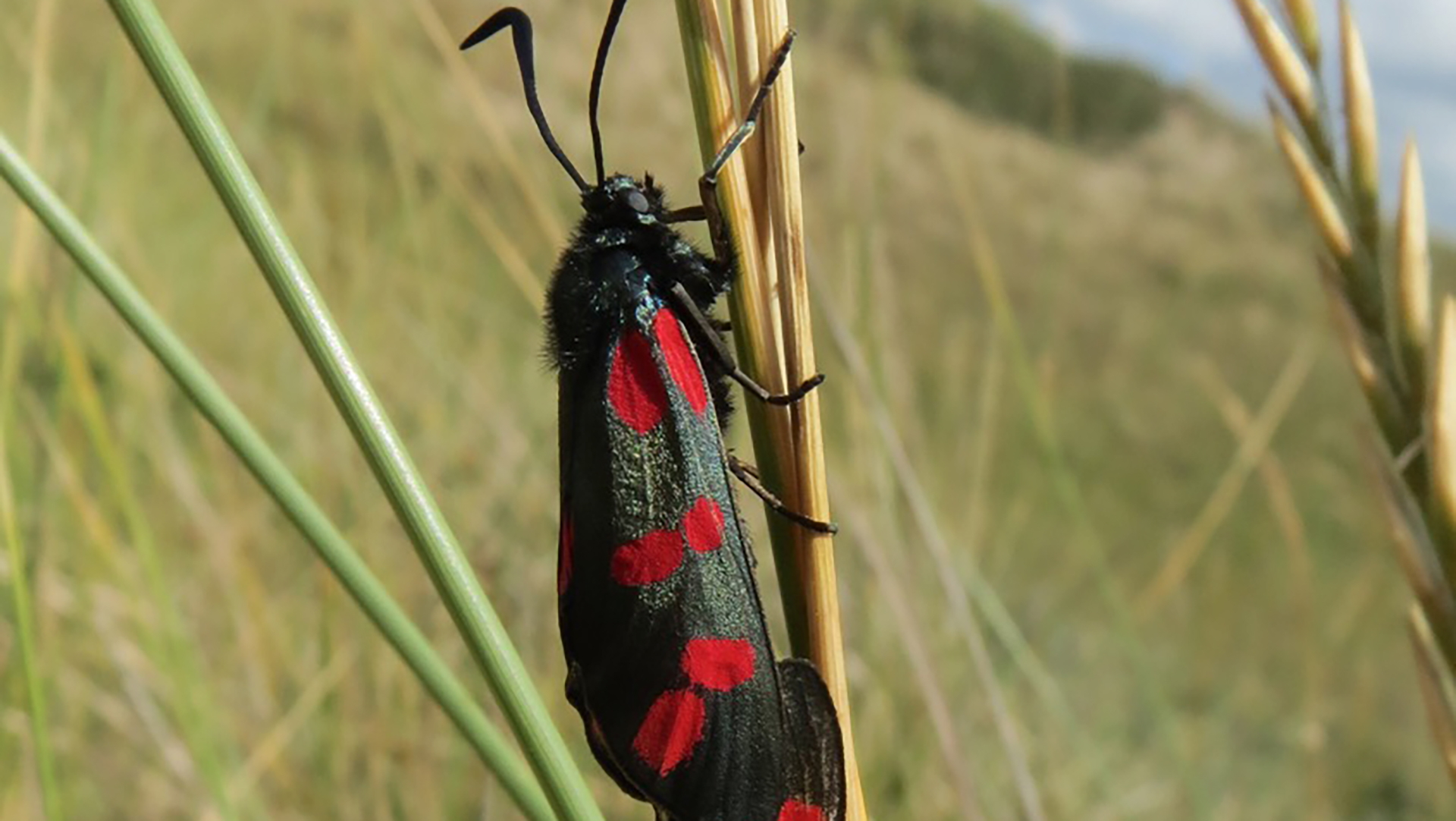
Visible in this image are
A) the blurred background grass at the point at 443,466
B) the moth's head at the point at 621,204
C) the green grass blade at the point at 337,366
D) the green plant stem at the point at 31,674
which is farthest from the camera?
the blurred background grass at the point at 443,466

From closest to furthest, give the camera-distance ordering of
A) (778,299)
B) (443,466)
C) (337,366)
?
(337,366) < (778,299) < (443,466)

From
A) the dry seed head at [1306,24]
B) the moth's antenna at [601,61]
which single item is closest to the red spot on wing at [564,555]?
the moth's antenna at [601,61]

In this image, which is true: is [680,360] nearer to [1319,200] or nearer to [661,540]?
[661,540]

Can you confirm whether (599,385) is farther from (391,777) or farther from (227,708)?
(227,708)

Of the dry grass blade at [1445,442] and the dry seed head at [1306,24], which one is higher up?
the dry seed head at [1306,24]

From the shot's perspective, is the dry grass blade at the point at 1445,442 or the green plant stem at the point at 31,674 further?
the green plant stem at the point at 31,674

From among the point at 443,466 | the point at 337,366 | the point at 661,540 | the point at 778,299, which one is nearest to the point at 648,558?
the point at 661,540

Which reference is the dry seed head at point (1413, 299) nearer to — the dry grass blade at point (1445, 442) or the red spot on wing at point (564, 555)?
the dry grass blade at point (1445, 442)
